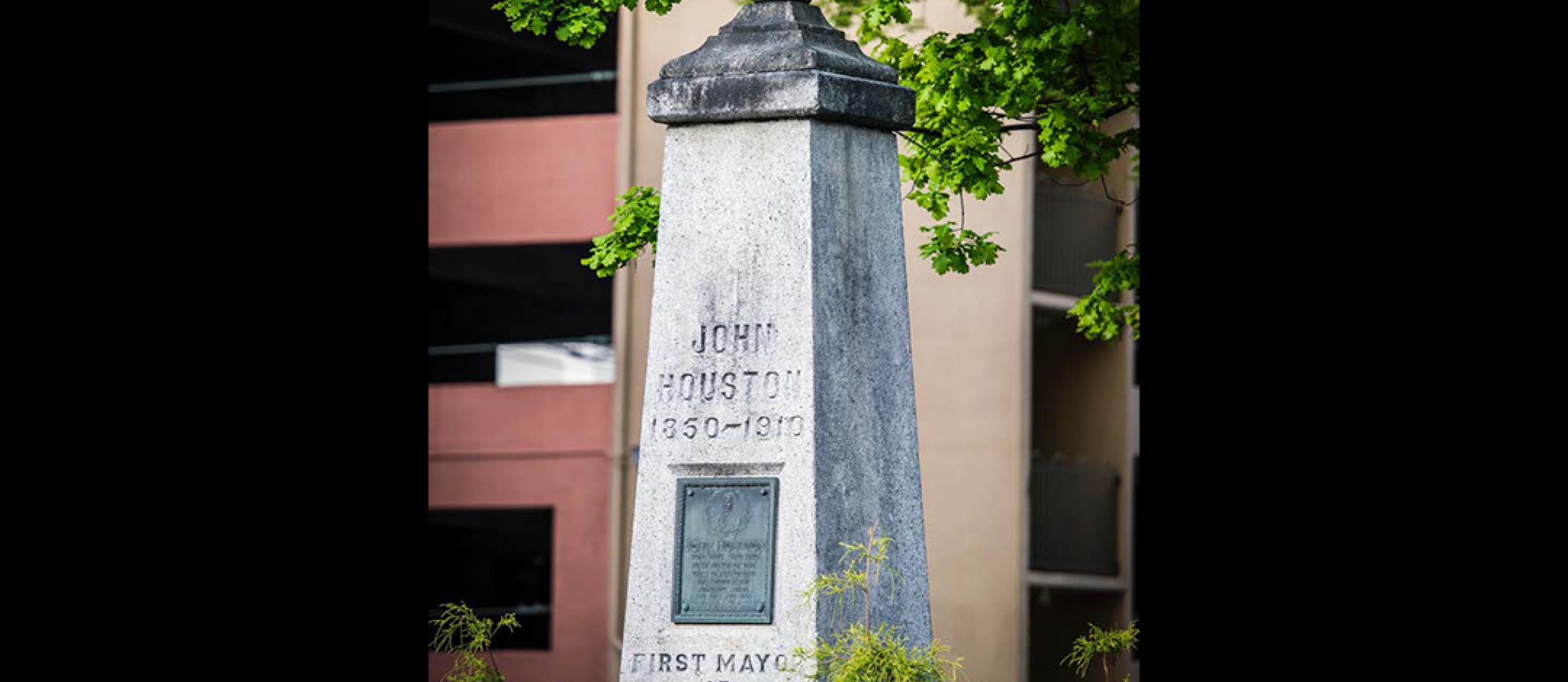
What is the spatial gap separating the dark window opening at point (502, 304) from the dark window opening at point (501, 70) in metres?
1.39

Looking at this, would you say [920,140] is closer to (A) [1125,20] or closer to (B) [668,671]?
(A) [1125,20]

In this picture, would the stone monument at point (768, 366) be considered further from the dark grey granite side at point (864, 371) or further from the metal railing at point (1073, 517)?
the metal railing at point (1073, 517)

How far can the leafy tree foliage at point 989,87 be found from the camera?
17.9m

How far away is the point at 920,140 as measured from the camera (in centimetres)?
1847

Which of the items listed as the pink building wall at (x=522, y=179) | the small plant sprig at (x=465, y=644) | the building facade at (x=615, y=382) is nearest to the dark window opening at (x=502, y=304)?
the building facade at (x=615, y=382)

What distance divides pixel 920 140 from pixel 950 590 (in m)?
7.95

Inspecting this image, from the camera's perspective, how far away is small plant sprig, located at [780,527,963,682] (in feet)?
41.7

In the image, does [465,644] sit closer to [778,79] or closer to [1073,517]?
[778,79]

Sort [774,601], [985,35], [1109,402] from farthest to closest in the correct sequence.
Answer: [1109,402] < [985,35] < [774,601]

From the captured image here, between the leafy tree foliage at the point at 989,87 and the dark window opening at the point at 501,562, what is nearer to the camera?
the leafy tree foliage at the point at 989,87

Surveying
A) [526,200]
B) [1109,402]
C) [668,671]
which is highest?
[526,200]

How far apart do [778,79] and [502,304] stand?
1580cm

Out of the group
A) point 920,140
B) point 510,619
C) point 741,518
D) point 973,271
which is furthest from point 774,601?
point 973,271

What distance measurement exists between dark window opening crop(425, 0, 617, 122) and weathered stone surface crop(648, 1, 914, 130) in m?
14.2
